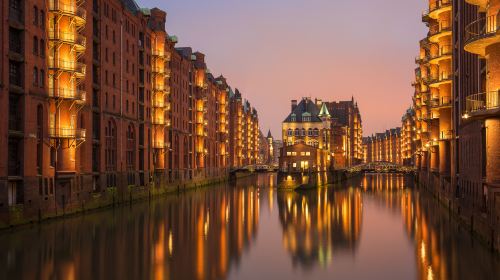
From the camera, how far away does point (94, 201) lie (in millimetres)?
63438

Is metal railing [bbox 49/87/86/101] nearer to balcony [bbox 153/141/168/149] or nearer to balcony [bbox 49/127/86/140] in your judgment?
balcony [bbox 49/127/86/140]

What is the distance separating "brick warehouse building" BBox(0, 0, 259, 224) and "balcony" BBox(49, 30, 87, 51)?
0.33 feet

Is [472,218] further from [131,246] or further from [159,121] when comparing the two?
[159,121]

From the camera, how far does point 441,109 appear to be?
7038 cm

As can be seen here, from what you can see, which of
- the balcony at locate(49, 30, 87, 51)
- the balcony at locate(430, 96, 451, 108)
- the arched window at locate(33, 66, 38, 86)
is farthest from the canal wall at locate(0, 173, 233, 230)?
the balcony at locate(430, 96, 451, 108)

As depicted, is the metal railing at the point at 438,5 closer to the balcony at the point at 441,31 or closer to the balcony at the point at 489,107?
the balcony at the point at 441,31

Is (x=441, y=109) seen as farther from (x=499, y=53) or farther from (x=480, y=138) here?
(x=499, y=53)

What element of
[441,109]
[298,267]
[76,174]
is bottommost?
[298,267]

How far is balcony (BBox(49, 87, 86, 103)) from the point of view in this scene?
53.0 metres

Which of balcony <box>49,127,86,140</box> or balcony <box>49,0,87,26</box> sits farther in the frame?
balcony <box>49,0,87,26</box>

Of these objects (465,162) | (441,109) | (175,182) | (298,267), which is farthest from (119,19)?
(298,267)

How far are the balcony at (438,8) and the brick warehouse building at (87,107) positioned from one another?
38.2m

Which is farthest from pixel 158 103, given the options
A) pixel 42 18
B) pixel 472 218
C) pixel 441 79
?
pixel 472 218

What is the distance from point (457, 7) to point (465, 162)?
18215 mm
